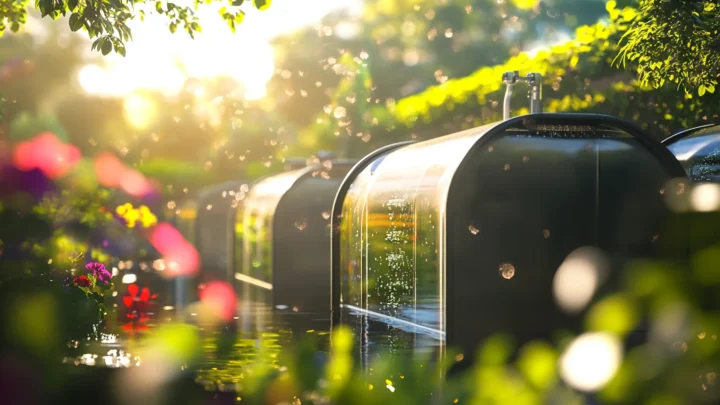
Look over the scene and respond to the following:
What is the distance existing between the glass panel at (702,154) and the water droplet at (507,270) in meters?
2.89

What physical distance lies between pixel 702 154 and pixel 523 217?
9.82 feet

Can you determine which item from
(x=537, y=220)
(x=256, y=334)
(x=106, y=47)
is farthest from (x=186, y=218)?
(x=537, y=220)

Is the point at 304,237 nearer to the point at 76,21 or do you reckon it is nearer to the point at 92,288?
the point at 92,288

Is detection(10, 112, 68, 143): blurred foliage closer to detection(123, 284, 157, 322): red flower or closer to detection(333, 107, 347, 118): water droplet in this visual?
detection(333, 107, 347, 118): water droplet

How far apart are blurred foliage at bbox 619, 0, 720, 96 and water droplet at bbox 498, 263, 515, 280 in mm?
3921

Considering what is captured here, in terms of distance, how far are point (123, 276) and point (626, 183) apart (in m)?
17.5

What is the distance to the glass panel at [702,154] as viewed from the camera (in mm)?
13336

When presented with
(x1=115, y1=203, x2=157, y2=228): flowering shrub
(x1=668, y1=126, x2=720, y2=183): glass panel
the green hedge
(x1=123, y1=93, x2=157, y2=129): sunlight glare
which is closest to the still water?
(x1=668, y1=126, x2=720, y2=183): glass panel

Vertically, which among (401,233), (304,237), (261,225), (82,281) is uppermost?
(261,225)

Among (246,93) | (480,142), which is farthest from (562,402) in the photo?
(246,93)

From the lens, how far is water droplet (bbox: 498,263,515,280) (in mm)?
11883

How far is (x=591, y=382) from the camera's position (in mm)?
2020

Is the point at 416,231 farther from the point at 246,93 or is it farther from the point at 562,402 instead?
the point at 246,93

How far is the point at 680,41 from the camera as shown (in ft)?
45.4
